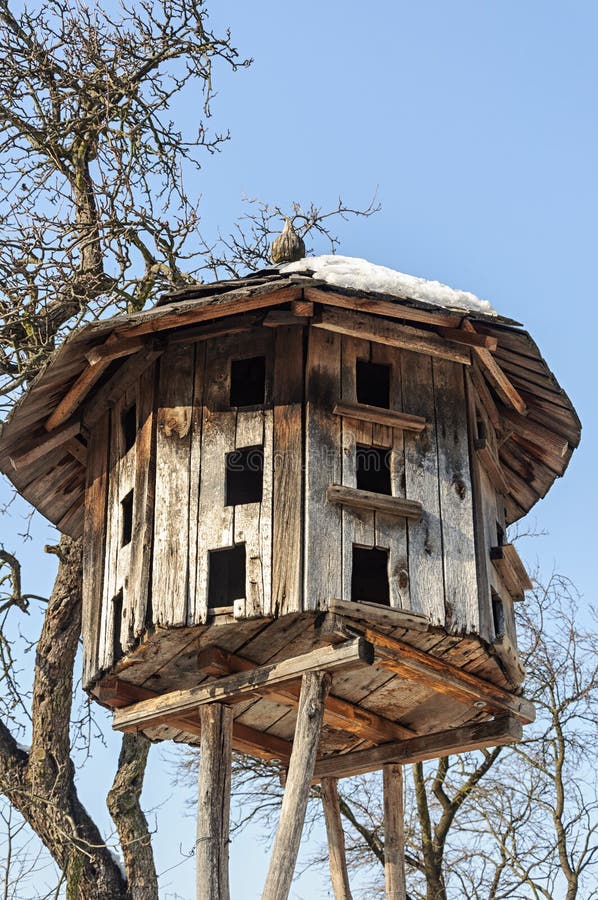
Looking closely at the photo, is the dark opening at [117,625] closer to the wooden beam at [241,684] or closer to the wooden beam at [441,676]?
the wooden beam at [241,684]

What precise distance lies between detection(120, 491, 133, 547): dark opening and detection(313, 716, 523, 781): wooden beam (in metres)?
2.39

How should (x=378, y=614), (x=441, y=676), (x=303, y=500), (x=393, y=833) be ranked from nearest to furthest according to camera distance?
(x=378, y=614) → (x=303, y=500) → (x=441, y=676) → (x=393, y=833)

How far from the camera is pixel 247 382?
10242 millimetres

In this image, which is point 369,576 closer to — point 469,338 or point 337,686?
point 337,686

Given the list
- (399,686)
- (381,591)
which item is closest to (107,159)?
(381,591)

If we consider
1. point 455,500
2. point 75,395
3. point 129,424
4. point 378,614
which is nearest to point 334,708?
point 378,614

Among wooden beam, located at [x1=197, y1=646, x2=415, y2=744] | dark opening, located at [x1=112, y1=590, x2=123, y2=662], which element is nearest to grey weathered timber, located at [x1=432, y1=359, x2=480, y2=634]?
wooden beam, located at [x1=197, y1=646, x2=415, y2=744]

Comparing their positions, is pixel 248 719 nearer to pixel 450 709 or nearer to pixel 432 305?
pixel 450 709

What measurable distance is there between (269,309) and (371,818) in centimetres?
643

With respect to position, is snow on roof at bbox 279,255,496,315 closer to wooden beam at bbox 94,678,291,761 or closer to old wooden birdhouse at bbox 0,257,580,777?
old wooden birdhouse at bbox 0,257,580,777

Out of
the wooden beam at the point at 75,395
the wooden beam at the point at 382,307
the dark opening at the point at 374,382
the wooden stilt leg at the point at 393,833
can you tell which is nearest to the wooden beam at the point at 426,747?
the wooden stilt leg at the point at 393,833

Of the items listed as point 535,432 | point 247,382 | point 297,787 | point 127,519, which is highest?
point 247,382

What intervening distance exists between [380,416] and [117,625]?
2.09 metres

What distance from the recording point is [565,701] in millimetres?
13500
